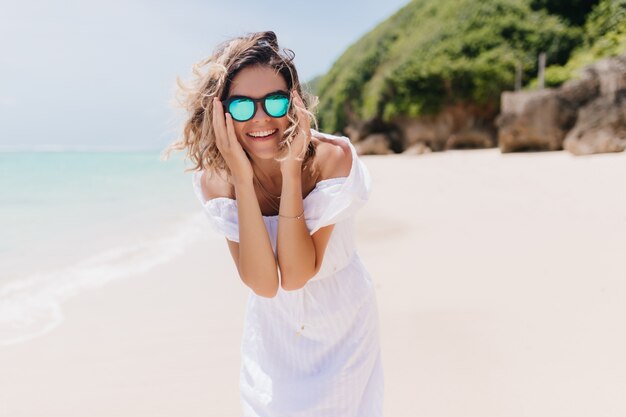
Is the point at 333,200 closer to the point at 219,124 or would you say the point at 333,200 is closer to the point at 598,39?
the point at 219,124

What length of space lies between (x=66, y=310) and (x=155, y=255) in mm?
2301

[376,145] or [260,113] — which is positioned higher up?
[260,113]

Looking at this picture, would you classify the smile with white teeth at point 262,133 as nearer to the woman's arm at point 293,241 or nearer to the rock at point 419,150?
the woman's arm at point 293,241

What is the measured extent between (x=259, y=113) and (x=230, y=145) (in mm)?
146

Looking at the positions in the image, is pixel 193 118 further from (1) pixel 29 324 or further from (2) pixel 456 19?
(2) pixel 456 19

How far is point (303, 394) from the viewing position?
5.12 ft

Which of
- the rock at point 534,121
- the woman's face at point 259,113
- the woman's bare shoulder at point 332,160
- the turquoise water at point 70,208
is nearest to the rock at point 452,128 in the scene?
the rock at point 534,121

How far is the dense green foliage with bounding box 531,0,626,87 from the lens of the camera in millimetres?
18859

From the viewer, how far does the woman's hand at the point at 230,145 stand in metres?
1.49

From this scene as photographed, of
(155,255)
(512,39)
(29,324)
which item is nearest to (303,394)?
(29,324)

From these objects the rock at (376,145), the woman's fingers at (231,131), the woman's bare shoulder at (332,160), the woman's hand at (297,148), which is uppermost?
the woman's fingers at (231,131)

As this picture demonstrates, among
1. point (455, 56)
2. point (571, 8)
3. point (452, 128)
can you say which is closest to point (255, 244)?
point (452, 128)

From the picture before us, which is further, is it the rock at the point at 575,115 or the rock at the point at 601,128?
the rock at the point at 575,115

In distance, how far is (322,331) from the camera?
A: 1.61 meters
